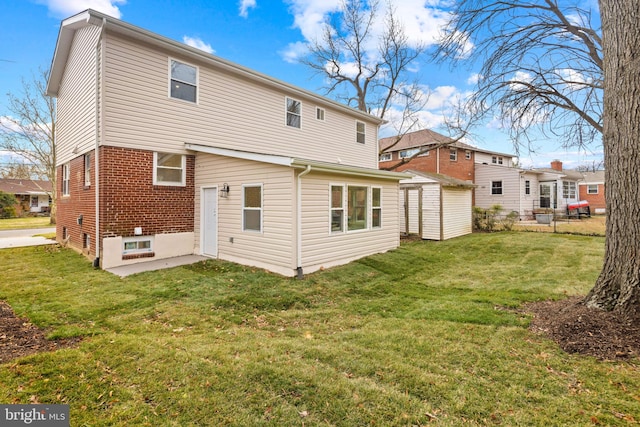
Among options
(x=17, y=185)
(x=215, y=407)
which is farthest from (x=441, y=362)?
(x=17, y=185)

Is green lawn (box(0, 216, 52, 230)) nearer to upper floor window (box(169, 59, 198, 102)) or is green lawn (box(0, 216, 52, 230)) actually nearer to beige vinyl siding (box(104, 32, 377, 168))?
beige vinyl siding (box(104, 32, 377, 168))

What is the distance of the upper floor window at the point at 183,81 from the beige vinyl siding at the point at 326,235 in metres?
5.14

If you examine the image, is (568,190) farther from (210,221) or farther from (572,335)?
(210,221)

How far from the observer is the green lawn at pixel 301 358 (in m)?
2.72

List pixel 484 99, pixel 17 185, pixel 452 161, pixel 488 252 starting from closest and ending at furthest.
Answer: pixel 484 99, pixel 488 252, pixel 452 161, pixel 17 185

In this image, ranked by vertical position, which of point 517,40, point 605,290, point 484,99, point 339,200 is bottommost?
point 605,290

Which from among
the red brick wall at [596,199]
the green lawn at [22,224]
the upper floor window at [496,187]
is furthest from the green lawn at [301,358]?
the red brick wall at [596,199]

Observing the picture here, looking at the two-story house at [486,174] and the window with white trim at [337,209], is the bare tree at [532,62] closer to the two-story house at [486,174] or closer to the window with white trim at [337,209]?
the window with white trim at [337,209]

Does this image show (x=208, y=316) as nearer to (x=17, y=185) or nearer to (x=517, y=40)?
(x=517, y=40)

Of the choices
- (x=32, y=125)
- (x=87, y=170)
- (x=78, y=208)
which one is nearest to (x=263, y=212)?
(x=87, y=170)

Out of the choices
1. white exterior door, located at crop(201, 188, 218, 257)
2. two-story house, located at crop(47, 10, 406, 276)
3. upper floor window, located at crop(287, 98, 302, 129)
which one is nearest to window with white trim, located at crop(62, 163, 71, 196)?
two-story house, located at crop(47, 10, 406, 276)

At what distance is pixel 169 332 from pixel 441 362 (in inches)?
144

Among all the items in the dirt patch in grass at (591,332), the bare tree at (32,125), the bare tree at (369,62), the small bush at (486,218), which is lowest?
the dirt patch in grass at (591,332)

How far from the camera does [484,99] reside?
7516 mm
